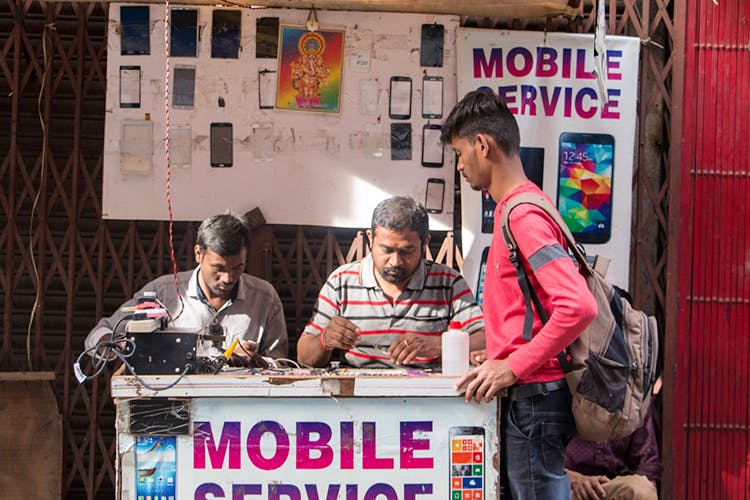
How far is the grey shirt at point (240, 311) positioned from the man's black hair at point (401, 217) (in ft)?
2.45

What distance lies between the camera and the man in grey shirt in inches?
172

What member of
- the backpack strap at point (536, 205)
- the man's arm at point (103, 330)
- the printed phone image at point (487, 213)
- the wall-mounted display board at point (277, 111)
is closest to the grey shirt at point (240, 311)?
the man's arm at point (103, 330)

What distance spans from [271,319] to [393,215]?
91 cm

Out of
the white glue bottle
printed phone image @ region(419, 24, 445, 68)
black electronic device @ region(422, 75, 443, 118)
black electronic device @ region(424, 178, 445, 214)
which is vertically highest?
printed phone image @ region(419, 24, 445, 68)

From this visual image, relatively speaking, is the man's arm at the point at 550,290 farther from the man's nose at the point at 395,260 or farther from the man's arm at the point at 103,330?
the man's arm at the point at 103,330

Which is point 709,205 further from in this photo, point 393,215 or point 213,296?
point 213,296

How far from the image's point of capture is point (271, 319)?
460cm

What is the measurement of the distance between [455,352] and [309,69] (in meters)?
2.21

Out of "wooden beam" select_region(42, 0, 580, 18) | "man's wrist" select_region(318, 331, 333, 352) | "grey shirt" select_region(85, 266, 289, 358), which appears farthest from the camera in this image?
"wooden beam" select_region(42, 0, 580, 18)

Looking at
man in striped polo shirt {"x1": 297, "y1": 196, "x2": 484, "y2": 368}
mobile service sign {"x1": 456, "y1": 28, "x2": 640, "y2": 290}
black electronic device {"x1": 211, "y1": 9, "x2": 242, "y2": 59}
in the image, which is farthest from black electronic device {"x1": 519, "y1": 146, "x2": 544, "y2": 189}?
black electronic device {"x1": 211, "y1": 9, "x2": 242, "y2": 59}

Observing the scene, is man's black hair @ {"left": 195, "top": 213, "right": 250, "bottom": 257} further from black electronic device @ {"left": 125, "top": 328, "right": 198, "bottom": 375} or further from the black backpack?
the black backpack

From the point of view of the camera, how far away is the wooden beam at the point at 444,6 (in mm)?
4625

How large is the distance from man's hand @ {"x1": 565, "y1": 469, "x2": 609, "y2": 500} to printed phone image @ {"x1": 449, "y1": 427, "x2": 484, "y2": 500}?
108cm

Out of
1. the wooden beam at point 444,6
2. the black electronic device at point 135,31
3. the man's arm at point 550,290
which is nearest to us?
the man's arm at point 550,290
